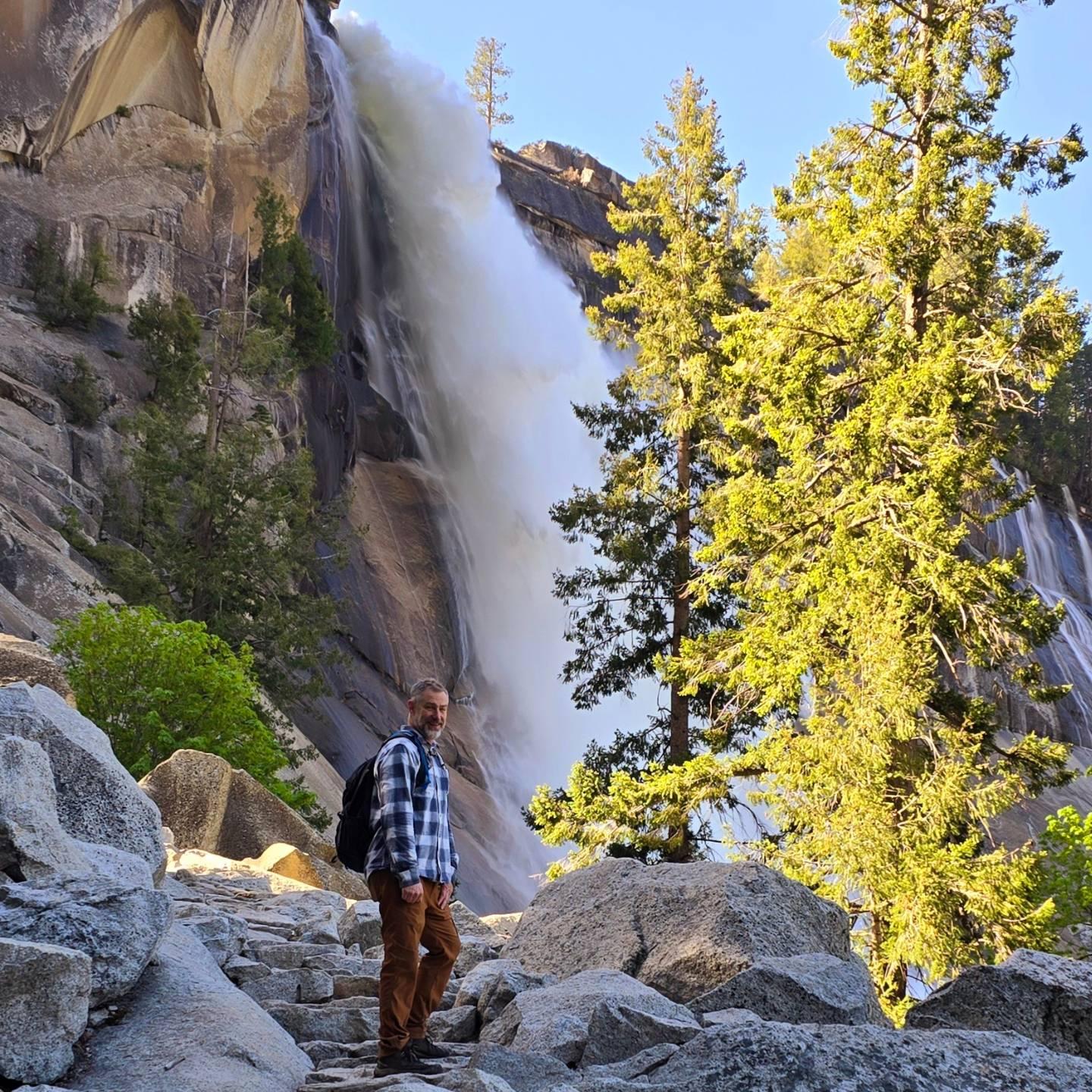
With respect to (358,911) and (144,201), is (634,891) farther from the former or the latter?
(144,201)

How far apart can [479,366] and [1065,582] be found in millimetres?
25548

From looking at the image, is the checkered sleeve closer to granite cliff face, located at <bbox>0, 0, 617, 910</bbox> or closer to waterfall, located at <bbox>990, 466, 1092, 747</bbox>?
granite cliff face, located at <bbox>0, 0, 617, 910</bbox>

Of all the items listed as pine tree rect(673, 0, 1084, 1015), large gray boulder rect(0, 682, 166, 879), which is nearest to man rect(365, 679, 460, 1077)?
large gray boulder rect(0, 682, 166, 879)

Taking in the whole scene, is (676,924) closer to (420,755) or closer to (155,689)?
(420,755)

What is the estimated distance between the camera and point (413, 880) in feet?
17.5

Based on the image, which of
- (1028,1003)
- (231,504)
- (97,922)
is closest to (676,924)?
(1028,1003)

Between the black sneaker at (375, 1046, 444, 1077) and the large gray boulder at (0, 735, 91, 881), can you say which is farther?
the large gray boulder at (0, 735, 91, 881)

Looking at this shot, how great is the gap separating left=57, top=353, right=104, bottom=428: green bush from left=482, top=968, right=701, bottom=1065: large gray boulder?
24.0 meters

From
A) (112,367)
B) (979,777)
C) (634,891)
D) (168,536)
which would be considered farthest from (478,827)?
(634,891)

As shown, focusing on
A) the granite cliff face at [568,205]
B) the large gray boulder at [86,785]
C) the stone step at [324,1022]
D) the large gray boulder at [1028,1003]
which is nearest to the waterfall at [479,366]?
the granite cliff face at [568,205]

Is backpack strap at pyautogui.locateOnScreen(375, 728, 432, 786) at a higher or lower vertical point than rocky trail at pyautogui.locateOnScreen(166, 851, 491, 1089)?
higher

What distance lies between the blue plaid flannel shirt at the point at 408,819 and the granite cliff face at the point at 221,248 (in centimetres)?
1895

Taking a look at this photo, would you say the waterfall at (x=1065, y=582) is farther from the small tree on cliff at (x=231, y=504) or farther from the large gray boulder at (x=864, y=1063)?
the large gray boulder at (x=864, y=1063)

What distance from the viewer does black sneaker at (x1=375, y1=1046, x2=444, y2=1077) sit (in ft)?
16.4
